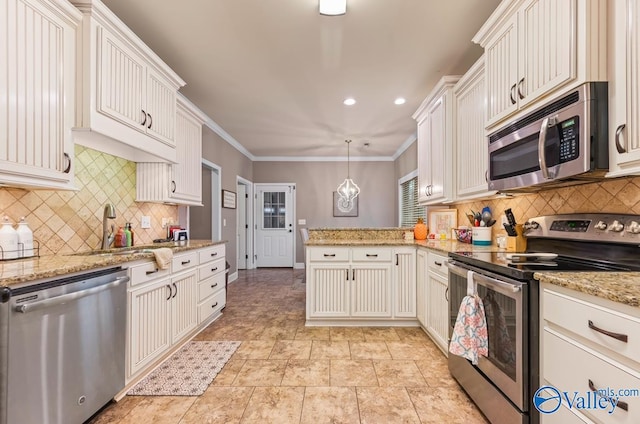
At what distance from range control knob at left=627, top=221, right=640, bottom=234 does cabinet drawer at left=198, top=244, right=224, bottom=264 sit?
301 centimetres

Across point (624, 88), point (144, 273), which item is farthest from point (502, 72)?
point (144, 273)

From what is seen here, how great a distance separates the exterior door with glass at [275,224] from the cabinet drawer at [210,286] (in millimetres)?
3536

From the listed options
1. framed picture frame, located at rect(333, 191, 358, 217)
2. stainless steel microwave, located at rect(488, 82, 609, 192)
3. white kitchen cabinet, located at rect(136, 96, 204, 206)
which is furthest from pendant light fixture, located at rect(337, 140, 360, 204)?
stainless steel microwave, located at rect(488, 82, 609, 192)

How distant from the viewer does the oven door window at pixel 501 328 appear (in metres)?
1.39

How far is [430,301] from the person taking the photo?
2.71 metres

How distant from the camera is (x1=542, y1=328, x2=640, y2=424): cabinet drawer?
→ 2.94 feet

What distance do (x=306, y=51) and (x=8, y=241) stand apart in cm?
247

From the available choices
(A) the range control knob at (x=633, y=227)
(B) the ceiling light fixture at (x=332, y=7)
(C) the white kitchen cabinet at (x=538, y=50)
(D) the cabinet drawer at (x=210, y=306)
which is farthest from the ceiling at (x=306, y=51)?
(D) the cabinet drawer at (x=210, y=306)

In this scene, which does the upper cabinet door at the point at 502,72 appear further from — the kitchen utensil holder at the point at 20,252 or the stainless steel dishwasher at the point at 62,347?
the kitchen utensil holder at the point at 20,252

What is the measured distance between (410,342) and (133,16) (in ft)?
11.4

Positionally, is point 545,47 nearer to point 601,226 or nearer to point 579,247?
point 601,226

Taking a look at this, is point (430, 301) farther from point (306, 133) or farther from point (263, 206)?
point (263, 206)

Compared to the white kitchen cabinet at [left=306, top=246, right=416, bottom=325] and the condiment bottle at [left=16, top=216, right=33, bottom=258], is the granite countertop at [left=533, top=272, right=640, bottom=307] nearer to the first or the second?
the white kitchen cabinet at [left=306, top=246, right=416, bottom=325]

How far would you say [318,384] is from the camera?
2033mm
